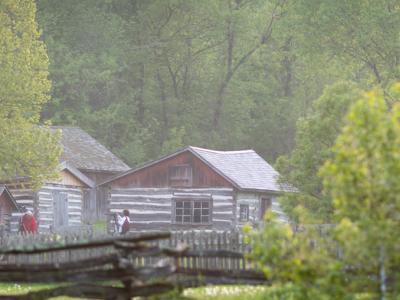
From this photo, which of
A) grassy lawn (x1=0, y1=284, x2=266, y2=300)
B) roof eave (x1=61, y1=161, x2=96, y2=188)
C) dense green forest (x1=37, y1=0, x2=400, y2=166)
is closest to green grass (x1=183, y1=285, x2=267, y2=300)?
grassy lawn (x1=0, y1=284, x2=266, y2=300)

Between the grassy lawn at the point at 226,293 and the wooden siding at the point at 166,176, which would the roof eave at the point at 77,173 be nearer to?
the wooden siding at the point at 166,176

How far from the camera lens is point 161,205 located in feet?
151

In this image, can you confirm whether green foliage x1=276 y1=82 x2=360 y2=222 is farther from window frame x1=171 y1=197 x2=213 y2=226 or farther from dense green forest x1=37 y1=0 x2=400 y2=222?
dense green forest x1=37 y1=0 x2=400 y2=222

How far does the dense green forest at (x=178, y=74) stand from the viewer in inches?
2808

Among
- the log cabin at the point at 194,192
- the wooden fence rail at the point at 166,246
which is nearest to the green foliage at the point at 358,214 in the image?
the wooden fence rail at the point at 166,246

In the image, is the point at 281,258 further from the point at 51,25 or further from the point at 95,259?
the point at 51,25

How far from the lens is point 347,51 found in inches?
2055

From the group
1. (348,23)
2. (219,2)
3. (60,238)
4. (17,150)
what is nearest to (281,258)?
(60,238)

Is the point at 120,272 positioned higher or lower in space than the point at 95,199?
lower

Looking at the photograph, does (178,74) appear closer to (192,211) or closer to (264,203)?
(264,203)

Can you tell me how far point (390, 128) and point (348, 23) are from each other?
38.7m

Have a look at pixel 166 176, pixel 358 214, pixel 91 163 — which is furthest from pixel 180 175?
pixel 358 214

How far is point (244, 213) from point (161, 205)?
12.1 feet

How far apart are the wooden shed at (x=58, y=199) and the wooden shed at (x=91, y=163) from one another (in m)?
2.93
